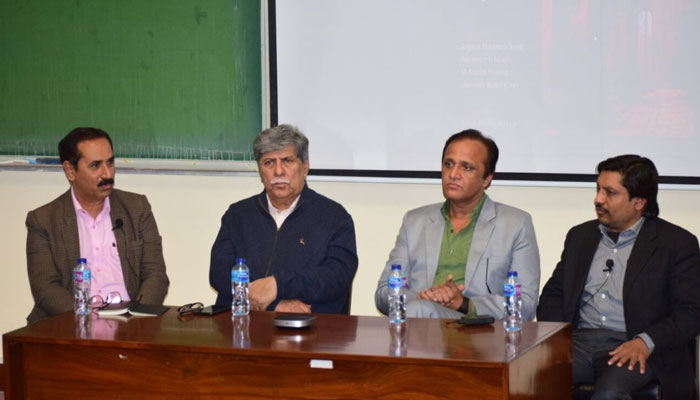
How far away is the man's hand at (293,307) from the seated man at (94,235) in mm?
709

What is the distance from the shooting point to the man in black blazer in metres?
3.60

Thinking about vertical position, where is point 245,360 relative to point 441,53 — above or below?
below

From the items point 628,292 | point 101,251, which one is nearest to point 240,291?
point 101,251

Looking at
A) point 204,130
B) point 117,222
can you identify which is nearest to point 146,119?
point 204,130

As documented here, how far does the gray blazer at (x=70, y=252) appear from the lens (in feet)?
13.5

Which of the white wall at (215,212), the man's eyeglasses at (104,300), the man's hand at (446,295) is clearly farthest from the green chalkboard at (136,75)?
the man's hand at (446,295)

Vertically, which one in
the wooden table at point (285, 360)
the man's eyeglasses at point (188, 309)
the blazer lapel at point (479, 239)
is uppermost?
the blazer lapel at point (479, 239)

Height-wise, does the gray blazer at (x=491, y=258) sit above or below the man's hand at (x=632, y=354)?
above

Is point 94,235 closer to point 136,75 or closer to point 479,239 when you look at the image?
point 136,75

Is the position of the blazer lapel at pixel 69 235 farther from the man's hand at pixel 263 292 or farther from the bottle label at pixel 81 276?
the man's hand at pixel 263 292

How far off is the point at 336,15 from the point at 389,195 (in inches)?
39.7

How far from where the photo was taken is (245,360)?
2975 millimetres

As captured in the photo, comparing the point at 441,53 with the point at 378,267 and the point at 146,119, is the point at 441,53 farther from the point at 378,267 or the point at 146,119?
the point at 146,119

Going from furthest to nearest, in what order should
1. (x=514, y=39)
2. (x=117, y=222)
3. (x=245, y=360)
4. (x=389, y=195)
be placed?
1. (x=389, y=195)
2. (x=514, y=39)
3. (x=117, y=222)
4. (x=245, y=360)
